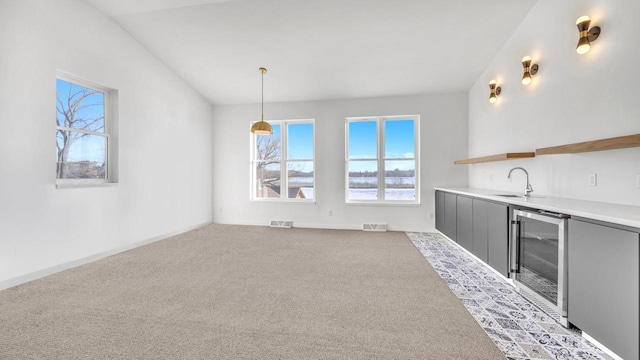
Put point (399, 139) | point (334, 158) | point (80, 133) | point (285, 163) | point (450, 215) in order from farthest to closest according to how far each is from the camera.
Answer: point (285, 163) < point (334, 158) < point (399, 139) < point (450, 215) < point (80, 133)

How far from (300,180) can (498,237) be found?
4.11 meters

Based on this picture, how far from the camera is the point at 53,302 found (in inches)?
97.3

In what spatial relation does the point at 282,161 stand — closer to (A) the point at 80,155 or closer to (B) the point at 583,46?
(A) the point at 80,155

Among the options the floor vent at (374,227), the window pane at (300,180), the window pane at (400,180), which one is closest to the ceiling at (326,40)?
the window pane at (400,180)

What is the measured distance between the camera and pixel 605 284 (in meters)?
1.64

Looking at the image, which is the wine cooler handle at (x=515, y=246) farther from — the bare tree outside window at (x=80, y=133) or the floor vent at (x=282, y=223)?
the bare tree outside window at (x=80, y=133)

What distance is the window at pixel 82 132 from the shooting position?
345 centimetres

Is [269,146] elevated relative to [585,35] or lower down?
lower down

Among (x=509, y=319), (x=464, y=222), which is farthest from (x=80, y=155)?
(x=464, y=222)

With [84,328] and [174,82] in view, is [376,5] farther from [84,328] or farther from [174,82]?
[84,328]

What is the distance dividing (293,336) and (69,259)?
332 centimetres

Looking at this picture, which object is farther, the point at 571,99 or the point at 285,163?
the point at 285,163

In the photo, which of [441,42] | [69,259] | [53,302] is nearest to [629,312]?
[441,42]

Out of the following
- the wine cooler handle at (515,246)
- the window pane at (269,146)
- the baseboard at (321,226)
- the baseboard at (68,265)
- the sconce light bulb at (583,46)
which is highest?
the sconce light bulb at (583,46)
